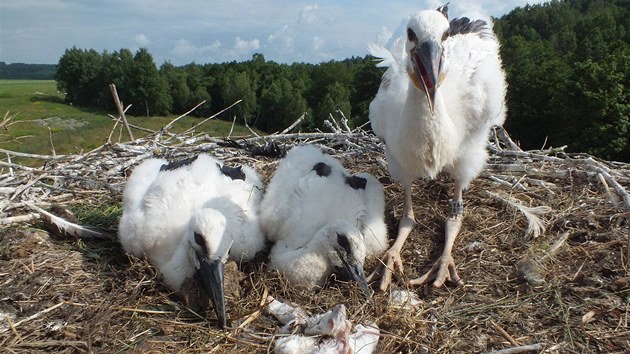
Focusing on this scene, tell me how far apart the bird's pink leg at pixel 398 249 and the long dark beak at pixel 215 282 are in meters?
0.96

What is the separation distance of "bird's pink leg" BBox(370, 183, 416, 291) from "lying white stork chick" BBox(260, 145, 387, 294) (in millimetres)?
83

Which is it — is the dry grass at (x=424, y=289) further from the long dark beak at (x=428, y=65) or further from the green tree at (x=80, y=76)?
the green tree at (x=80, y=76)

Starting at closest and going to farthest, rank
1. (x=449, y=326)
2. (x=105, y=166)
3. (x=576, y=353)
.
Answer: (x=576, y=353) → (x=449, y=326) → (x=105, y=166)

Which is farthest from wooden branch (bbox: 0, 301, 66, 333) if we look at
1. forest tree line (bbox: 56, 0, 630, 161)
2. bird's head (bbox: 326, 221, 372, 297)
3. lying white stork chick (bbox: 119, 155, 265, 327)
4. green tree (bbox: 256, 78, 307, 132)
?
green tree (bbox: 256, 78, 307, 132)

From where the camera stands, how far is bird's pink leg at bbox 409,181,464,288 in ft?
9.37

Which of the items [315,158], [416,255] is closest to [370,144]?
[315,158]

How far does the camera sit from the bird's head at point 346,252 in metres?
2.68

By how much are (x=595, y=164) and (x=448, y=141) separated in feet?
5.92

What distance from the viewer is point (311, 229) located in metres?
2.98

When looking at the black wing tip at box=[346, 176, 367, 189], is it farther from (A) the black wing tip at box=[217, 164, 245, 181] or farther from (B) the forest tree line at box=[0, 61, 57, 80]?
(B) the forest tree line at box=[0, 61, 57, 80]

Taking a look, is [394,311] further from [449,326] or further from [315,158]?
[315,158]

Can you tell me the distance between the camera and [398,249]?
3.14 meters

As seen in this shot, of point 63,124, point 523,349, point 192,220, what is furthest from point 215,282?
point 63,124

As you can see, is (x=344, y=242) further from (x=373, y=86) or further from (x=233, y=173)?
(x=373, y=86)
